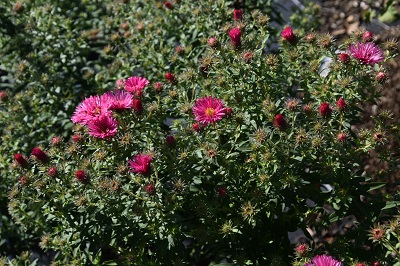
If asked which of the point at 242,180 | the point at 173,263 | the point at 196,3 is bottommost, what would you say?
the point at 173,263

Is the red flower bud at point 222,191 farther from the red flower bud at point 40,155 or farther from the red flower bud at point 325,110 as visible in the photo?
the red flower bud at point 40,155

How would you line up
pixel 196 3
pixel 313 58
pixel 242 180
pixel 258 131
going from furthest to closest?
pixel 196 3, pixel 313 58, pixel 242 180, pixel 258 131

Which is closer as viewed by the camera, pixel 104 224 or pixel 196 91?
pixel 104 224

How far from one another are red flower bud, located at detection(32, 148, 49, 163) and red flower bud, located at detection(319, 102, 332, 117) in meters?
1.05

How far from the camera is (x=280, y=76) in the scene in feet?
8.98

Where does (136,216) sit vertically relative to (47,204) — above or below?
below

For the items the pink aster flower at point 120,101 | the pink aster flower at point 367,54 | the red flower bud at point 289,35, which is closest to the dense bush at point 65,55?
the red flower bud at point 289,35

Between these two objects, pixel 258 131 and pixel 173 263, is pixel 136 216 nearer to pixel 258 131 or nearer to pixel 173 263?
pixel 173 263

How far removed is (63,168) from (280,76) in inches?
39.6

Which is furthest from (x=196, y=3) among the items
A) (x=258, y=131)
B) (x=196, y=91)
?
(x=258, y=131)

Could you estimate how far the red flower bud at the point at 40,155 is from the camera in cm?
236

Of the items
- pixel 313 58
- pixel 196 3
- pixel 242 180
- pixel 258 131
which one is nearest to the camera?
pixel 258 131

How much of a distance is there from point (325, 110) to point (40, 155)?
107 centimetres

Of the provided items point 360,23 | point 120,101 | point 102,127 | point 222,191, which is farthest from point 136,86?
point 360,23
